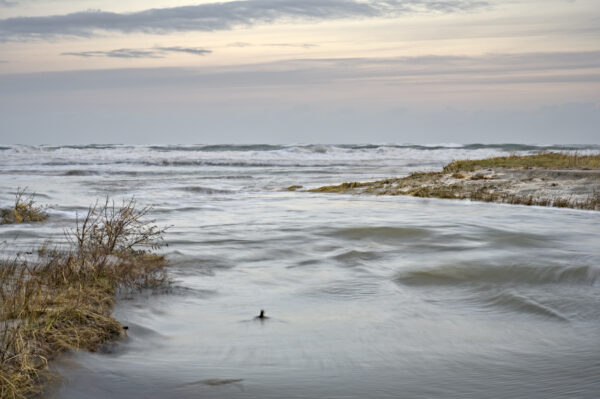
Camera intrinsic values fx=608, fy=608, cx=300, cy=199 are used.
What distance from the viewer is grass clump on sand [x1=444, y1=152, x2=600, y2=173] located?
19688 millimetres

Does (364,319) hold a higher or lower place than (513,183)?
lower

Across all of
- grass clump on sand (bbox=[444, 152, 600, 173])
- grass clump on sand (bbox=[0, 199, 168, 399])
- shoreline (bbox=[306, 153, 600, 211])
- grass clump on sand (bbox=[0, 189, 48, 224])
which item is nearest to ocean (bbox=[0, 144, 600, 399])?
grass clump on sand (bbox=[0, 199, 168, 399])

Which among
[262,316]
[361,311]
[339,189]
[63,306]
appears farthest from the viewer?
[339,189]

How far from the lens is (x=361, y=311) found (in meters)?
6.39

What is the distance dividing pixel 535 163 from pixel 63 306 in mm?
18684

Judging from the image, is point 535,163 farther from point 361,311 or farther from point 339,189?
point 361,311

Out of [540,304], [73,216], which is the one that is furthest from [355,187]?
[540,304]

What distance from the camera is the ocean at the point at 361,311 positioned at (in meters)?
4.35

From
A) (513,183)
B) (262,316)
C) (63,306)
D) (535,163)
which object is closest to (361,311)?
(262,316)

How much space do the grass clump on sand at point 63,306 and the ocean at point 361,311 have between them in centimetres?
17

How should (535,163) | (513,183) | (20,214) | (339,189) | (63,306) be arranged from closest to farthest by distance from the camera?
(63,306), (20,214), (513,183), (535,163), (339,189)

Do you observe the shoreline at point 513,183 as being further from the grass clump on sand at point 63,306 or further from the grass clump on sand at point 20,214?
the grass clump on sand at point 63,306

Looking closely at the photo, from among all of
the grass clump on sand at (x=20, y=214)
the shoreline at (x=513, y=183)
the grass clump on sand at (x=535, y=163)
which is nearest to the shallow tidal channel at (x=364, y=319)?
the grass clump on sand at (x=20, y=214)

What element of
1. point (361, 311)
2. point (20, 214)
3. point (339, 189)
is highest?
point (339, 189)
